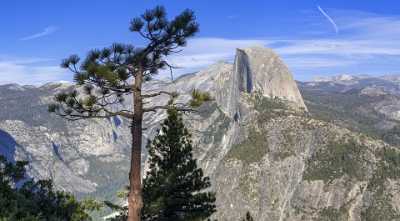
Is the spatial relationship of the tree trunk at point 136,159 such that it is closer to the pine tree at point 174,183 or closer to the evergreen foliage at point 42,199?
the evergreen foliage at point 42,199

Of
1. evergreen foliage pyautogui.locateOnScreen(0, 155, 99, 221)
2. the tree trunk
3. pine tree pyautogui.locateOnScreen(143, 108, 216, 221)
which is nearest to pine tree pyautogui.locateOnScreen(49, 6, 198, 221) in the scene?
the tree trunk

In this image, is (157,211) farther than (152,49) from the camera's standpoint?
Yes

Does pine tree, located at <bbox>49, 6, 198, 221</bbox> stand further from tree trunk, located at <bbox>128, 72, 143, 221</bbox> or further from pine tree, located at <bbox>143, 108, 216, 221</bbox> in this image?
pine tree, located at <bbox>143, 108, 216, 221</bbox>

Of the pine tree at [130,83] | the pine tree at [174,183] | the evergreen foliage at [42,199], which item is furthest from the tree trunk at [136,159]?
the pine tree at [174,183]

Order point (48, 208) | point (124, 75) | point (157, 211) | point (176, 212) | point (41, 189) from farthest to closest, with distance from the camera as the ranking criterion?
point (176, 212) → point (157, 211) → point (41, 189) → point (48, 208) → point (124, 75)

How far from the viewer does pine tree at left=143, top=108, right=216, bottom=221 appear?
49875mm

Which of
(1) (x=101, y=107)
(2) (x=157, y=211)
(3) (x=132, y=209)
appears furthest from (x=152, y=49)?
(2) (x=157, y=211)

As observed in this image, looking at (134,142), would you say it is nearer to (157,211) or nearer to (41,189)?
(41,189)

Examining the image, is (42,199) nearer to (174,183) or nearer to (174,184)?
(174,184)

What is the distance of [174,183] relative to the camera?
167ft

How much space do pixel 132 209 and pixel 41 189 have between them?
20.1 metres

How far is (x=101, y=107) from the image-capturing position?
2533 cm

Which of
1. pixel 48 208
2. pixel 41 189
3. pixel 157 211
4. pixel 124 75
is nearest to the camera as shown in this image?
pixel 124 75

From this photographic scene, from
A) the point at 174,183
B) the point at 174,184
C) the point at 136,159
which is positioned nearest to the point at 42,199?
the point at 174,184
